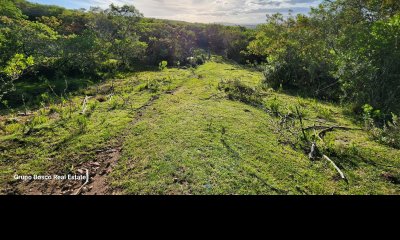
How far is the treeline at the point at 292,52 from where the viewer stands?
10.8 metres

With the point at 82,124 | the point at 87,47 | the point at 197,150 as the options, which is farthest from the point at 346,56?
the point at 87,47

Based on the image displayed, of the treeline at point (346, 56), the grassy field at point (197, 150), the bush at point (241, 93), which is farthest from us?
the bush at point (241, 93)

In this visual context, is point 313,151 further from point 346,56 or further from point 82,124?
point 82,124

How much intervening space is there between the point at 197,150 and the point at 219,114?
3455 mm

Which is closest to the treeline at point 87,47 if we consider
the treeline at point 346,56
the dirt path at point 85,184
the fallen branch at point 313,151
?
the dirt path at point 85,184

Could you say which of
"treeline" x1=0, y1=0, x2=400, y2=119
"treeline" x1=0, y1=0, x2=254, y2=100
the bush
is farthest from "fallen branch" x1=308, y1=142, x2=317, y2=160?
"treeline" x1=0, y1=0, x2=254, y2=100

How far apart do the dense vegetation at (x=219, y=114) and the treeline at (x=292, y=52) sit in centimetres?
8

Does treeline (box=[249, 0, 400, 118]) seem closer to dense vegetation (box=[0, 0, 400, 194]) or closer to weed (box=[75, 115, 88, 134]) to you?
dense vegetation (box=[0, 0, 400, 194])

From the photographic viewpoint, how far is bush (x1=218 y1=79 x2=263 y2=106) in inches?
507

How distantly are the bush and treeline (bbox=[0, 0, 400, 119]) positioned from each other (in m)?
3.38

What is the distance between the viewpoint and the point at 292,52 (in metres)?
17.5

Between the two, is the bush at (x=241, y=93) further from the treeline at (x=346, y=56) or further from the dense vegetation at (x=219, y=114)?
the treeline at (x=346, y=56)
